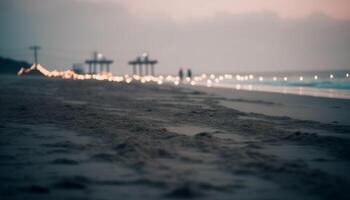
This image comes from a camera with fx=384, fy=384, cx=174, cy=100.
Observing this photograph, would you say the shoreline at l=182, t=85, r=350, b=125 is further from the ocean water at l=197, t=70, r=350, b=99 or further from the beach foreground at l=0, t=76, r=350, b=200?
the ocean water at l=197, t=70, r=350, b=99

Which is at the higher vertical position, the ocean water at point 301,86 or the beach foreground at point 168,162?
the ocean water at point 301,86

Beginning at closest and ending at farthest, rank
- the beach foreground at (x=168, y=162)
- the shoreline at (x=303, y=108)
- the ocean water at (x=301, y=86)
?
the beach foreground at (x=168, y=162), the shoreline at (x=303, y=108), the ocean water at (x=301, y=86)

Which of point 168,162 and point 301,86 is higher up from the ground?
point 301,86

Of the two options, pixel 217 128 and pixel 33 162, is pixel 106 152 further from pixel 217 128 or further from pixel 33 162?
pixel 217 128

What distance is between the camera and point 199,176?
462 centimetres

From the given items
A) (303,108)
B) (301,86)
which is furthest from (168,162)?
(301,86)

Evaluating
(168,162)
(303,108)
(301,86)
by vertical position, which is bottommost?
(303,108)

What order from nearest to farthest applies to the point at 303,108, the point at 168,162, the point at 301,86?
the point at 168,162 < the point at 303,108 < the point at 301,86

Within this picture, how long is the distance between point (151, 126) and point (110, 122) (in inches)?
47.8

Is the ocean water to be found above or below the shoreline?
above

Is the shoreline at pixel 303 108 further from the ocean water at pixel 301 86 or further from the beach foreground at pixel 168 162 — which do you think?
the ocean water at pixel 301 86

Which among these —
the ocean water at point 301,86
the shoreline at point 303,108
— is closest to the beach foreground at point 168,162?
the shoreline at point 303,108

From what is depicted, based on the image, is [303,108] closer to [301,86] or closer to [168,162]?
[168,162]

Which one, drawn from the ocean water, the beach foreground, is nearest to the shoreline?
the beach foreground
